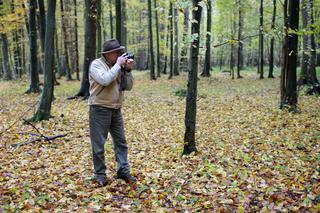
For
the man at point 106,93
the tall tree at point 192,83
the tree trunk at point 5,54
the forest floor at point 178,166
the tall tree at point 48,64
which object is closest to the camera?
the forest floor at point 178,166

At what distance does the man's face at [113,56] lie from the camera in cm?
562

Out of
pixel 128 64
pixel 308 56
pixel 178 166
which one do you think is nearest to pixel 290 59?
pixel 308 56

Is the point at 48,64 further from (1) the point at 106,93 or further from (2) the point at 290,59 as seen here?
(2) the point at 290,59

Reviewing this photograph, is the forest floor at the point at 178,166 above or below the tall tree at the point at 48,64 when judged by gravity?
below

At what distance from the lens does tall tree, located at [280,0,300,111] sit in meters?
11.5

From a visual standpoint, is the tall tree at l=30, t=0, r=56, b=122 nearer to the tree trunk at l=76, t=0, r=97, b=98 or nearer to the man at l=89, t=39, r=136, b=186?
the tree trunk at l=76, t=0, r=97, b=98

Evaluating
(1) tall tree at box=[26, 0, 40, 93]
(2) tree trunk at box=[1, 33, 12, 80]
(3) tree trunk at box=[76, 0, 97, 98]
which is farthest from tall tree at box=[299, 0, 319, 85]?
(2) tree trunk at box=[1, 33, 12, 80]

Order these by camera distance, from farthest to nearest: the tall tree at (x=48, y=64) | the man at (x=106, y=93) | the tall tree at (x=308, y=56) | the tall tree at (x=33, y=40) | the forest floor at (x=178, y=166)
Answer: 1. the tall tree at (x=33, y=40)
2. the tall tree at (x=308, y=56)
3. the tall tree at (x=48, y=64)
4. the man at (x=106, y=93)
5. the forest floor at (x=178, y=166)

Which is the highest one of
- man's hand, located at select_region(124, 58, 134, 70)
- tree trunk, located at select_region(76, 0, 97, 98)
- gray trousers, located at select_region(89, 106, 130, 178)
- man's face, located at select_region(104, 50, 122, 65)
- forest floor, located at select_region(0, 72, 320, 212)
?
tree trunk, located at select_region(76, 0, 97, 98)

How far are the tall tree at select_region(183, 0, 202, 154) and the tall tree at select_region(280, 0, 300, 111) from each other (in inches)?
234

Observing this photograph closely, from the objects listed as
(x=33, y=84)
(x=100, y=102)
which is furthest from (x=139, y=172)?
(x=33, y=84)

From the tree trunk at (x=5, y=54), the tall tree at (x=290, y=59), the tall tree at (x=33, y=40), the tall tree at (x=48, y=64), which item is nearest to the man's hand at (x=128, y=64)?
the tall tree at (x=48, y=64)

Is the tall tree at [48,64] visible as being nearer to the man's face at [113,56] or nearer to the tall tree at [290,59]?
the man's face at [113,56]

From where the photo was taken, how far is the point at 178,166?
670 centimetres
